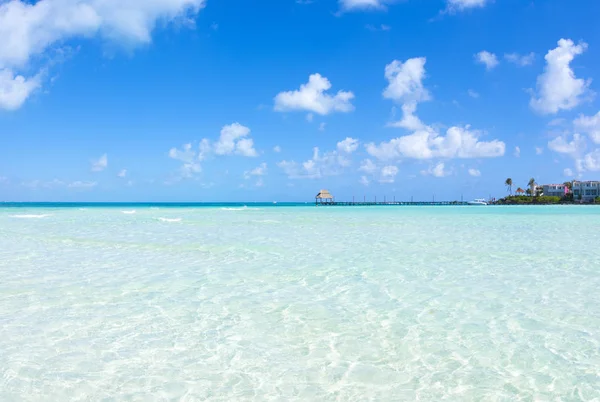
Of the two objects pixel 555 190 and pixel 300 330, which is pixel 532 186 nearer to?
pixel 555 190

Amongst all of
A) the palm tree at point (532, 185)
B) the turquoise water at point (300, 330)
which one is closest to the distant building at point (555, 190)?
the palm tree at point (532, 185)

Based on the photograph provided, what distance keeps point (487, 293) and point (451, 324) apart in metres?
2.00

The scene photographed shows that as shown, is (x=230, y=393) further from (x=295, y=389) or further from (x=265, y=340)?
(x=265, y=340)

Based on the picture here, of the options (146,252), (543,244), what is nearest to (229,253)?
(146,252)

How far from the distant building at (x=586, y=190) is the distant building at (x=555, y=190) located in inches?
173

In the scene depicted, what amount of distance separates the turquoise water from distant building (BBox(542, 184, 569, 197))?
113 metres

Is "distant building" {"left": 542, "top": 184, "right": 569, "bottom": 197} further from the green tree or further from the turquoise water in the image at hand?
the turquoise water

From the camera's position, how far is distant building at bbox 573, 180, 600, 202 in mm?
98019

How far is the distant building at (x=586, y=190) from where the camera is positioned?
98.0 m

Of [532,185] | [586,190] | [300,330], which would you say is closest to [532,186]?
[532,185]

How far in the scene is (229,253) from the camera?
39.3ft

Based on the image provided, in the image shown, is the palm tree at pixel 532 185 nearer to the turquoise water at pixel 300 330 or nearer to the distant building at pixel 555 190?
the distant building at pixel 555 190

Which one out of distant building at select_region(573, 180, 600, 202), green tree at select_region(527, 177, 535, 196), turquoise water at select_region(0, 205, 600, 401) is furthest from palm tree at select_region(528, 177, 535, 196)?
turquoise water at select_region(0, 205, 600, 401)

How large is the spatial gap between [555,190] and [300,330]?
122608mm
